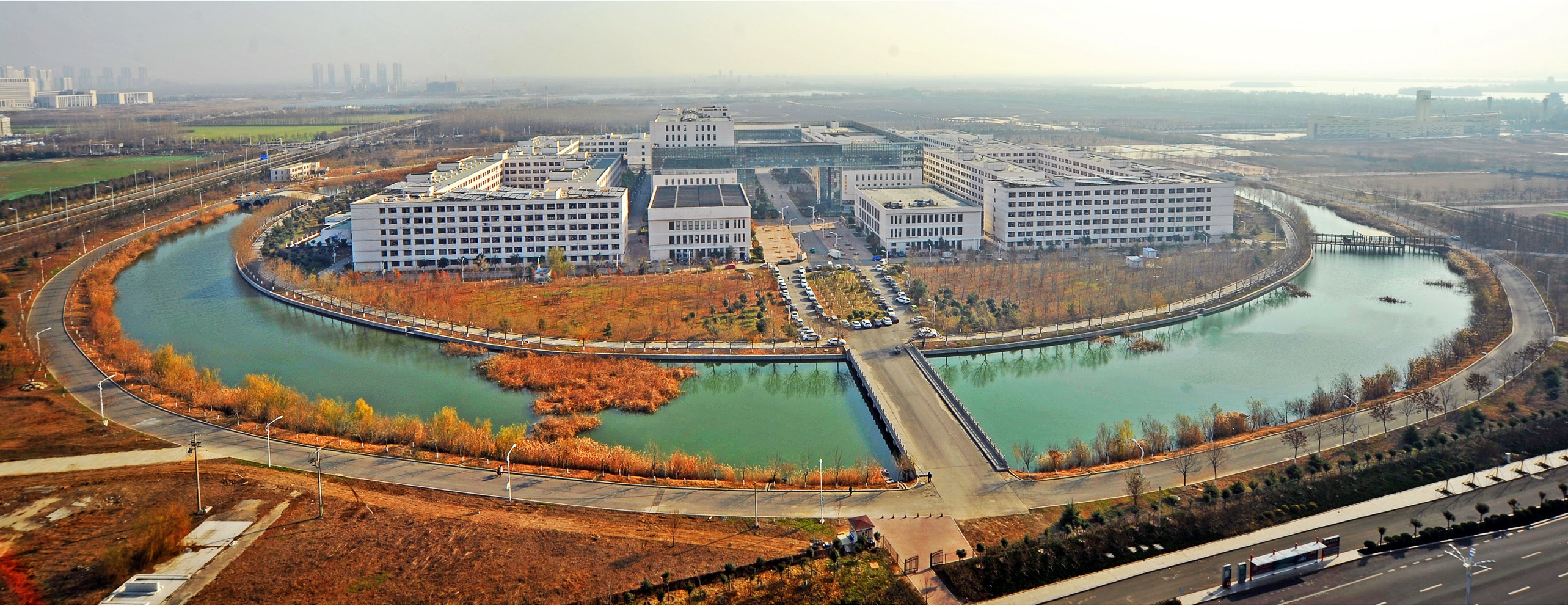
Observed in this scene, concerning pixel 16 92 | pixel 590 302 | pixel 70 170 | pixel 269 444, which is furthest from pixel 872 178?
pixel 16 92

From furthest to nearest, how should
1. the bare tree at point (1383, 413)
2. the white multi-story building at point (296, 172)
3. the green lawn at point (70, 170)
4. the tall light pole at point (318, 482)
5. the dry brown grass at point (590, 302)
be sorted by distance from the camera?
the white multi-story building at point (296, 172), the green lawn at point (70, 170), the dry brown grass at point (590, 302), the bare tree at point (1383, 413), the tall light pole at point (318, 482)

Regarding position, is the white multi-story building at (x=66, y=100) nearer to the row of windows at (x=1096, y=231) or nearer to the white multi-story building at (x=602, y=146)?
the white multi-story building at (x=602, y=146)

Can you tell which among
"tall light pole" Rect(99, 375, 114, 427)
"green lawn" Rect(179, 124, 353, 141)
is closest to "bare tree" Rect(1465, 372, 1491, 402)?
"tall light pole" Rect(99, 375, 114, 427)

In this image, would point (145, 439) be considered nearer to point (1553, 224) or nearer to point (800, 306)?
point (800, 306)

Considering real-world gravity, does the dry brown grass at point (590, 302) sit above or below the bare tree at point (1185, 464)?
above

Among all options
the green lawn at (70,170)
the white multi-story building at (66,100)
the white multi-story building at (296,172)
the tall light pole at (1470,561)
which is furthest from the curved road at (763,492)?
the white multi-story building at (66,100)

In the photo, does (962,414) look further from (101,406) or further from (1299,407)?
(101,406)
